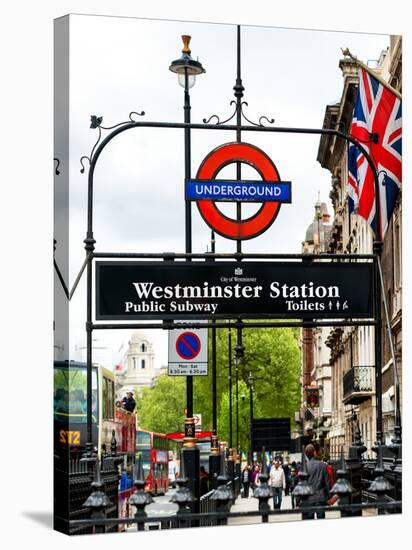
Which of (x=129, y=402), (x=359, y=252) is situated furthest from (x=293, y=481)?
(x=129, y=402)

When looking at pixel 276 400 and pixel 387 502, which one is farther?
pixel 276 400

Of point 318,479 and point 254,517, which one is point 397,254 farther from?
point 254,517

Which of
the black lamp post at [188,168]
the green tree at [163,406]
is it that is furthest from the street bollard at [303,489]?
the green tree at [163,406]

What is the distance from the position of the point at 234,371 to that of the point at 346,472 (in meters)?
4.50

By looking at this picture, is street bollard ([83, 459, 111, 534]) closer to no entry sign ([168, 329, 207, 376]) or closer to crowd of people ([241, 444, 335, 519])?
no entry sign ([168, 329, 207, 376])

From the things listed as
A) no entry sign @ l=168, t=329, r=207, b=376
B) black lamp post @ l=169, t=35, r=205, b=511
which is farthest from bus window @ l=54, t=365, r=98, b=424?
black lamp post @ l=169, t=35, r=205, b=511

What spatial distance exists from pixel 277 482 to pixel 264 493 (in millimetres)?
1040

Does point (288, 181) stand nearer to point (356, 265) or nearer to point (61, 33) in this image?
point (356, 265)

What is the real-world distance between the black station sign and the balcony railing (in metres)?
2.12

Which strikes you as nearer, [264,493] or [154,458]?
[264,493]

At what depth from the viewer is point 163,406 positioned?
26.5 meters

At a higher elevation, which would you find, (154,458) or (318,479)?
(154,458)

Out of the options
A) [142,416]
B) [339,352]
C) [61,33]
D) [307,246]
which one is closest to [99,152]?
[61,33]

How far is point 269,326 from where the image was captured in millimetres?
21188
